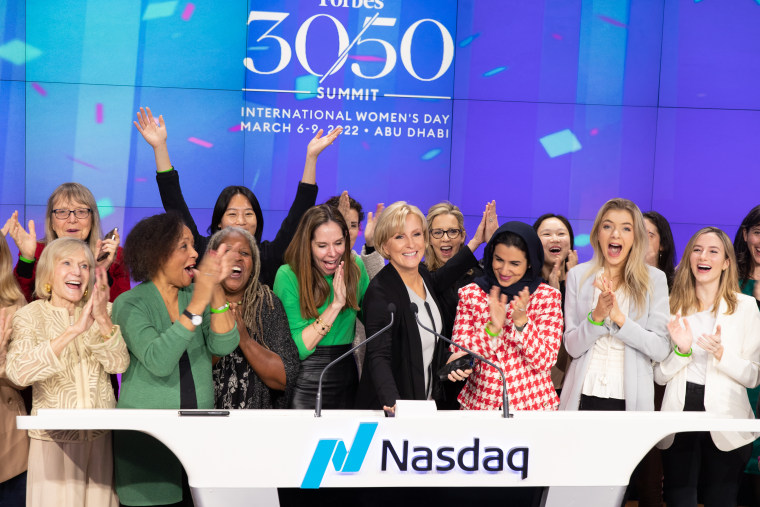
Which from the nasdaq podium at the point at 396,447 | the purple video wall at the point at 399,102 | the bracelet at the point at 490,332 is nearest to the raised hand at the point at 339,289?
the bracelet at the point at 490,332

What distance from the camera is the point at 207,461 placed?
2.15 meters

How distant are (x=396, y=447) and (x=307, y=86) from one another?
3.59 meters

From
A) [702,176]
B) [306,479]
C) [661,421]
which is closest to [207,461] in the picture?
[306,479]

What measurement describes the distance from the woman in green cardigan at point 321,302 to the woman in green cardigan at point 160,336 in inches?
19.4

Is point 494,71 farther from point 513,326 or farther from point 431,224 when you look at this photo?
point 513,326

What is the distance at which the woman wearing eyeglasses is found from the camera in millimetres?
3650

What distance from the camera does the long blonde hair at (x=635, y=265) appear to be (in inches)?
128

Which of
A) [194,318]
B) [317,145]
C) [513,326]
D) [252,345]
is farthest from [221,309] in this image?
[317,145]

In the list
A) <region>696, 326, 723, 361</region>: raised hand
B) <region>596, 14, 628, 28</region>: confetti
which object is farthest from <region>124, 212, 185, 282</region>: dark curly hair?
<region>596, 14, 628, 28</region>: confetti

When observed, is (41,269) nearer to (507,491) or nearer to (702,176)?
(507,491)

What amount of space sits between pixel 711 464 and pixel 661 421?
1.28m

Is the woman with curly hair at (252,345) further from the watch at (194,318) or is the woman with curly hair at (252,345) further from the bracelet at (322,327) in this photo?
the watch at (194,318)

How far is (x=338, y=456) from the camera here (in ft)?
7.13

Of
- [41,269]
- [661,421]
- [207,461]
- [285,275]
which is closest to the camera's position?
[207,461]
